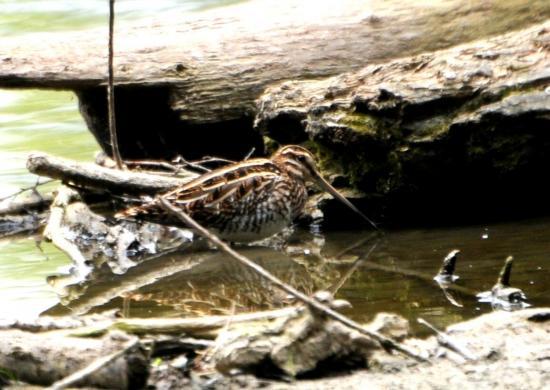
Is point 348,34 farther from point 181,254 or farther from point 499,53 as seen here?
point 181,254

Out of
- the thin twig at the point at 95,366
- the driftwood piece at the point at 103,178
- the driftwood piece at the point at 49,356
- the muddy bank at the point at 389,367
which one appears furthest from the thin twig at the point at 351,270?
the thin twig at the point at 95,366

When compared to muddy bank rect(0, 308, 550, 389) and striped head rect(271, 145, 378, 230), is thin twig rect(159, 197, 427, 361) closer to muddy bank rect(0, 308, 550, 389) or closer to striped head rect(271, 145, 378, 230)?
muddy bank rect(0, 308, 550, 389)

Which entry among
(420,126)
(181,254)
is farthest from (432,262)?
(181,254)

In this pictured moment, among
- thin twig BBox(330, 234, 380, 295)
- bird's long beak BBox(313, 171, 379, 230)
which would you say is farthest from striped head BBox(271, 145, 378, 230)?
thin twig BBox(330, 234, 380, 295)

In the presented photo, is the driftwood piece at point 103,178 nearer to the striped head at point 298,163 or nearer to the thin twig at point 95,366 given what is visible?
the striped head at point 298,163

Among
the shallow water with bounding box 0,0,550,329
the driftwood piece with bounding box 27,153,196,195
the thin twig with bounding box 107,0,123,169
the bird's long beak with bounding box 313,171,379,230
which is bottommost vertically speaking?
the shallow water with bounding box 0,0,550,329

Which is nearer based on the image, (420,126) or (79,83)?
(420,126)

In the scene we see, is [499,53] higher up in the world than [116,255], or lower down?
higher up
